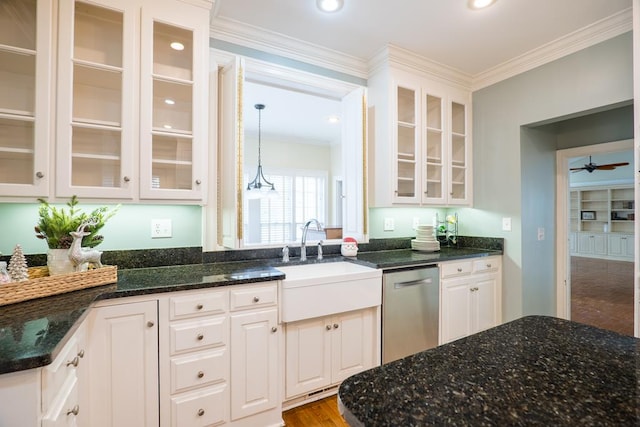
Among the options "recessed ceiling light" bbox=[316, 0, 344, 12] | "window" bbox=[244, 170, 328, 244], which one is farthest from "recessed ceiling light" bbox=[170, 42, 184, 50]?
"window" bbox=[244, 170, 328, 244]

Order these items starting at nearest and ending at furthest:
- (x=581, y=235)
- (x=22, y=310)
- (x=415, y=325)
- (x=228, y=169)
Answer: (x=22, y=310) < (x=228, y=169) < (x=415, y=325) < (x=581, y=235)

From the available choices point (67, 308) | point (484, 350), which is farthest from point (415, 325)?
point (67, 308)

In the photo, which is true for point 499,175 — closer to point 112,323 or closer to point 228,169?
point 228,169

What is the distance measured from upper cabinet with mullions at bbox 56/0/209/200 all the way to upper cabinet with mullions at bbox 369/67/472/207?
151cm

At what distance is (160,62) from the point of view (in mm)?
1862

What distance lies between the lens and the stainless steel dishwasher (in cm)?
224

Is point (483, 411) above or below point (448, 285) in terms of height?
above

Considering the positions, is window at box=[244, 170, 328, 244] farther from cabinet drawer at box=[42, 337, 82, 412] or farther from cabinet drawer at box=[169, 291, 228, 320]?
cabinet drawer at box=[42, 337, 82, 412]

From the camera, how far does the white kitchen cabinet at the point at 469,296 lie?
2.56m

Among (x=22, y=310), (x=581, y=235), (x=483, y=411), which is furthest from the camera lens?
(x=581, y=235)

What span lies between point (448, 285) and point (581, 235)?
9528 mm

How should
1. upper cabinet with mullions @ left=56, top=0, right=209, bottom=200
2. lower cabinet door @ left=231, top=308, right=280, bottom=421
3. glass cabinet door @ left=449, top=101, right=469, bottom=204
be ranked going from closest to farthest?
upper cabinet with mullions @ left=56, top=0, right=209, bottom=200 < lower cabinet door @ left=231, top=308, right=280, bottom=421 < glass cabinet door @ left=449, top=101, right=469, bottom=204

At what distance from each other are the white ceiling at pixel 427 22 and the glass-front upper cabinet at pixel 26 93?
98cm

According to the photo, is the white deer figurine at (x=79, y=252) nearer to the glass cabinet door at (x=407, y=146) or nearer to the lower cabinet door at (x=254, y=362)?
the lower cabinet door at (x=254, y=362)
